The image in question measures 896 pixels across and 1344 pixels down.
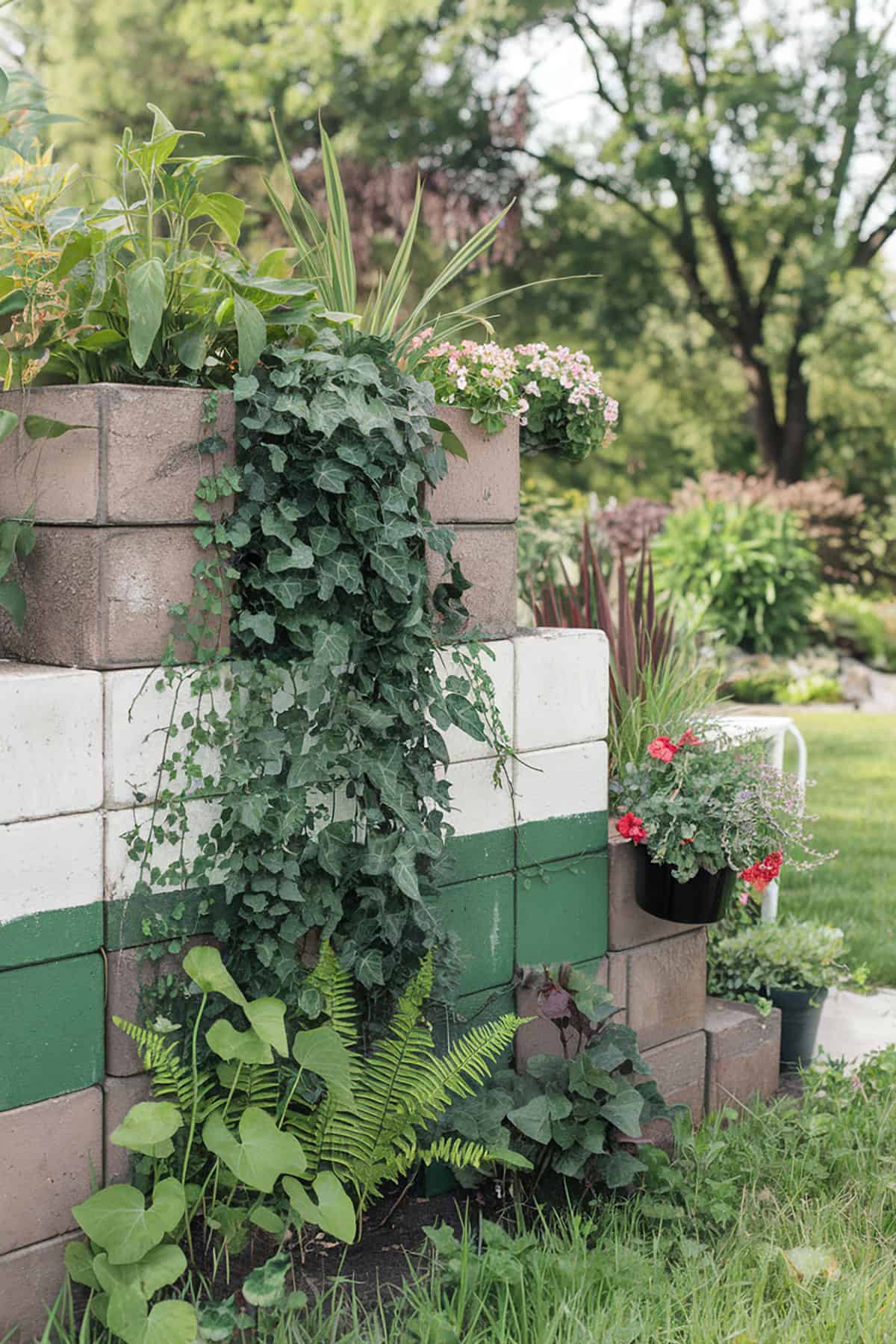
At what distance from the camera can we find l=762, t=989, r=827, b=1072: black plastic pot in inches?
133

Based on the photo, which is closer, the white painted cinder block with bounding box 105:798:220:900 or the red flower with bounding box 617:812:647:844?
the white painted cinder block with bounding box 105:798:220:900

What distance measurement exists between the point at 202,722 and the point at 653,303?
1510 centimetres

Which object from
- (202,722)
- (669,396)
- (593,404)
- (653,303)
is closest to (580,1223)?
(202,722)

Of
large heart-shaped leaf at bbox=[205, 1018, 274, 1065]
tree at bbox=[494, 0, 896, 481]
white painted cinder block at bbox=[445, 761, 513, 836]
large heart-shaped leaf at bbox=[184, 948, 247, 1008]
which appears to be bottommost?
large heart-shaped leaf at bbox=[205, 1018, 274, 1065]

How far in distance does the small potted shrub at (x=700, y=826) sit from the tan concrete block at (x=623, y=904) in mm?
24

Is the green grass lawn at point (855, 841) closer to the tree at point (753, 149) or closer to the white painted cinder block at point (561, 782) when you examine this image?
the white painted cinder block at point (561, 782)

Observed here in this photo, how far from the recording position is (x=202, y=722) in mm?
2137

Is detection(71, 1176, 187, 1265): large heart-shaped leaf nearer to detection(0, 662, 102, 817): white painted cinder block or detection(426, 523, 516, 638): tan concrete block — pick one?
detection(0, 662, 102, 817): white painted cinder block

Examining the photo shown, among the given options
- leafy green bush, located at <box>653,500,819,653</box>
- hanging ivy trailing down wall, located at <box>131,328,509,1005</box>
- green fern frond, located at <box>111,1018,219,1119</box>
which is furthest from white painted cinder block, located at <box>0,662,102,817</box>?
leafy green bush, located at <box>653,500,819,653</box>

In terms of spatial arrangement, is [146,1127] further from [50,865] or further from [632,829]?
[632,829]

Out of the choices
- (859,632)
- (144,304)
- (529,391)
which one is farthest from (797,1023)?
(859,632)

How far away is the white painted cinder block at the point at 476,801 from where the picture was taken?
2527 millimetres

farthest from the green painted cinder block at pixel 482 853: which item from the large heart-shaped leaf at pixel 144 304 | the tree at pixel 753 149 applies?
the tree at pixel 753 149

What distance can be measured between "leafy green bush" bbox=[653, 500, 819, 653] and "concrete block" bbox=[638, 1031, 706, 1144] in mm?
7679
